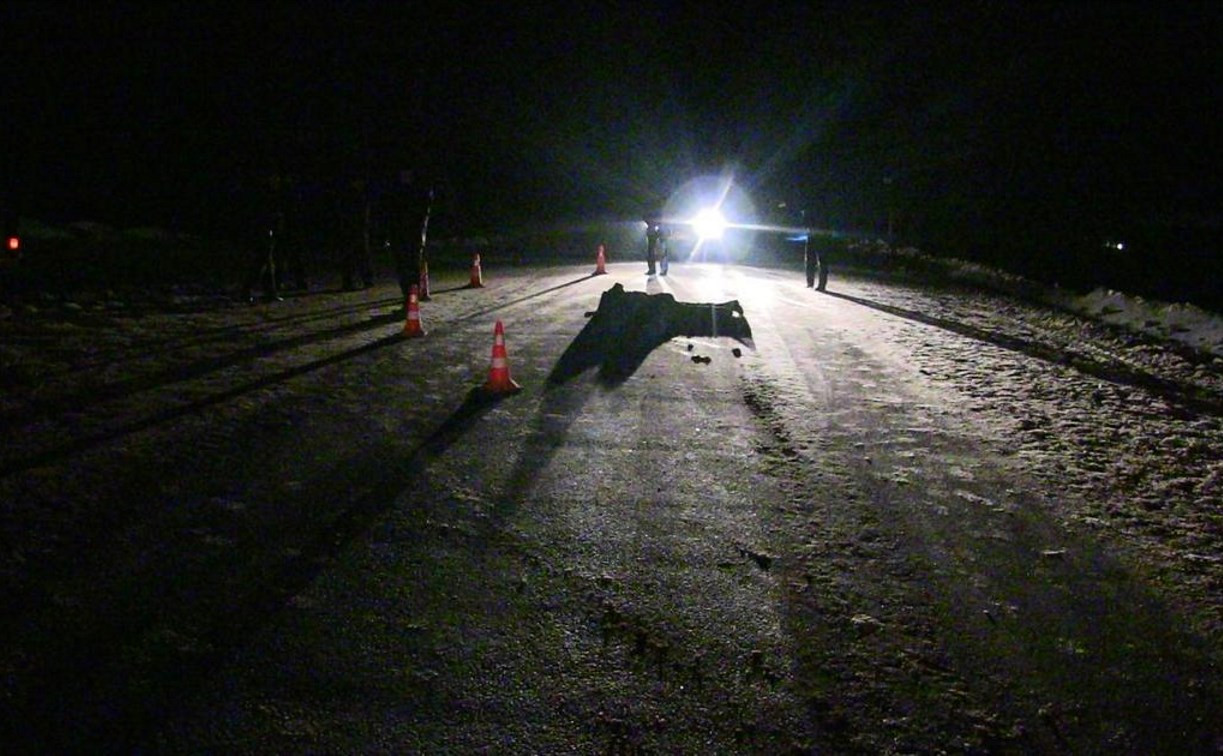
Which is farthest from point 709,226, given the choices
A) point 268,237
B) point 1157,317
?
point 268,237

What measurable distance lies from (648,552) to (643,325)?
8.29m

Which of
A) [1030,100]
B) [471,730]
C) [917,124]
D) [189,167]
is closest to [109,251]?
[189,167]

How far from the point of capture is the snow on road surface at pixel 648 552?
3.41 meters

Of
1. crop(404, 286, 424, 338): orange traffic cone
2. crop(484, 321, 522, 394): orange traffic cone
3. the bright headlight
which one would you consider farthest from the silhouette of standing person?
the bright headlight

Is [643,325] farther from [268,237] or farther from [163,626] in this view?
[163,626]

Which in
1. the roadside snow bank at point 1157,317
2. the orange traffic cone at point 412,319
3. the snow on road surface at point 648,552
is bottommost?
the snow on road surface at point 648,552

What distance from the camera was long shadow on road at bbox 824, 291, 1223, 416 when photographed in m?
9.21

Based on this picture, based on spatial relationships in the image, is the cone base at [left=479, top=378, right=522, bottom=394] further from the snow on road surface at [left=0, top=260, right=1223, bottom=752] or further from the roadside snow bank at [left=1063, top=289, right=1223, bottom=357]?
the roadside snow bank at [left=1063, top=289, right=1223, bottom=357]

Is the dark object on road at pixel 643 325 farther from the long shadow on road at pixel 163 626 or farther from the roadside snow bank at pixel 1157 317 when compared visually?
the roadside snow bank at pixel 1157 317

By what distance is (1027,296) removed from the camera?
825 inches

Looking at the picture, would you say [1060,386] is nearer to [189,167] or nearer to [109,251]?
[109,251]

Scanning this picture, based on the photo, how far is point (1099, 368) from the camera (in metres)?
11.1

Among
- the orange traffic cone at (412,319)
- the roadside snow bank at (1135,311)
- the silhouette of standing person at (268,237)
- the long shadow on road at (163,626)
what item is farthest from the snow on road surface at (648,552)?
the silhouette of standing person at (268,237)

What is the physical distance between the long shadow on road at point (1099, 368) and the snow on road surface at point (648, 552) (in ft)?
0.42
